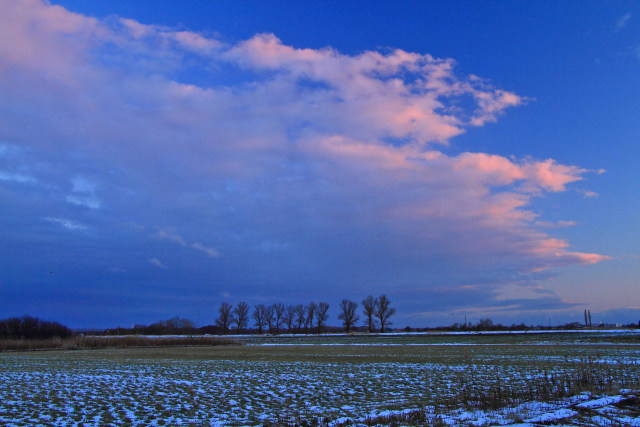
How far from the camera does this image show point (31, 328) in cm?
12175

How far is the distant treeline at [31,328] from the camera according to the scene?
386 feet

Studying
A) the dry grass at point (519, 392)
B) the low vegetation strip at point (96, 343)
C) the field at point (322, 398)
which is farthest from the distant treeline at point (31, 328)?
the dry grass at point (519, 392)

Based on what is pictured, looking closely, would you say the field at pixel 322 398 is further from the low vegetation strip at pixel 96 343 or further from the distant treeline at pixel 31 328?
the distant treeline at pixel 31 328

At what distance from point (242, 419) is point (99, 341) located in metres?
76.7

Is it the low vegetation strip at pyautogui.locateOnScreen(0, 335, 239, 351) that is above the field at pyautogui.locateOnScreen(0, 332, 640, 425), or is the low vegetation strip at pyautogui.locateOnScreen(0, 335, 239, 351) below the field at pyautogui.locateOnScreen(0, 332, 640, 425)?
below

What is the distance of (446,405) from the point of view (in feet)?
52.9

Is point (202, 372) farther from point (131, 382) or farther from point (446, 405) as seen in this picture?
point (446, 405)

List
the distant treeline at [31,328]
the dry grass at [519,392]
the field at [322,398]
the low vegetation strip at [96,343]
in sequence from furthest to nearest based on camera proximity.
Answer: the distant treeline at [31,328], the low vegetation strip at [96,343], the dry grass at [519,392], the field at [322,398]

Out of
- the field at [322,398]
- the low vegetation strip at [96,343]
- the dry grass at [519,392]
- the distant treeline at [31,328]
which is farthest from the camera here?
the distant treeline at [31,328]

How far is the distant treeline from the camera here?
118 m

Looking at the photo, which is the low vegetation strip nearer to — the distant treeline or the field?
the distant treeline

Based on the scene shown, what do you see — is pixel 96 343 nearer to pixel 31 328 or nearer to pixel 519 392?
pixel 31 328

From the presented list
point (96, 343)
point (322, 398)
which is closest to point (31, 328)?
point (96, 343)

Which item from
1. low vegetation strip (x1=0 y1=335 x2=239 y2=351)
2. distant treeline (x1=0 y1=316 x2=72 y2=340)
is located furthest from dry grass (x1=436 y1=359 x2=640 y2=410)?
distant treeline (x1=0 y1=316 x2=72 y2=340)
